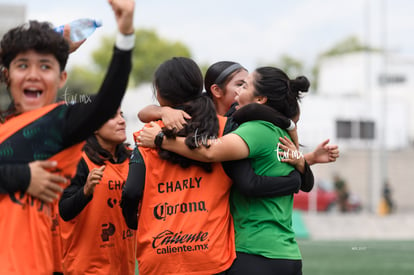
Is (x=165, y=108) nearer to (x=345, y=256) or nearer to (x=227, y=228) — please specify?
(x=227, y=228)

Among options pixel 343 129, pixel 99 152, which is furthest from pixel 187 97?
pixel 343 129

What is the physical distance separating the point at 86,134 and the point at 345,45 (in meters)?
93.1

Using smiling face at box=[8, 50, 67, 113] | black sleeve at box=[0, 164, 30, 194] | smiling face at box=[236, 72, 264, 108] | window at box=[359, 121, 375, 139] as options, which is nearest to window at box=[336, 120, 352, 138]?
window at box=[359, 121, 375, 139]

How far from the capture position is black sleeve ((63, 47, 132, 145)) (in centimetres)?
298

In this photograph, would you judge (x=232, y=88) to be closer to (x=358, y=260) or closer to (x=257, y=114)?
(x=257, y=114)

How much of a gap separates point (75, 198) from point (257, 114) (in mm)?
1199

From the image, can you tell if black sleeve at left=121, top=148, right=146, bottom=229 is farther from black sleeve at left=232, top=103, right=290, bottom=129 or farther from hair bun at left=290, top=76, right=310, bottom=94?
hair bun at left=290, top=76, right=310, bottom=94

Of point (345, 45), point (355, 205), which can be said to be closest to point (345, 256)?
point (355, 205)

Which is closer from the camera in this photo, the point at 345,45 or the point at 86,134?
the point at 86,134

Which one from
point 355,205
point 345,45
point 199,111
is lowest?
point 199,111

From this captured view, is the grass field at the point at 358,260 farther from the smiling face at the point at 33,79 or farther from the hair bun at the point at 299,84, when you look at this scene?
the smiling face at the point at 33,79

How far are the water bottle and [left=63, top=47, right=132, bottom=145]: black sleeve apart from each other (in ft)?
2.44

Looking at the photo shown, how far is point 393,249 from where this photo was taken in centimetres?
1359

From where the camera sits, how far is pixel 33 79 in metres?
3.18
